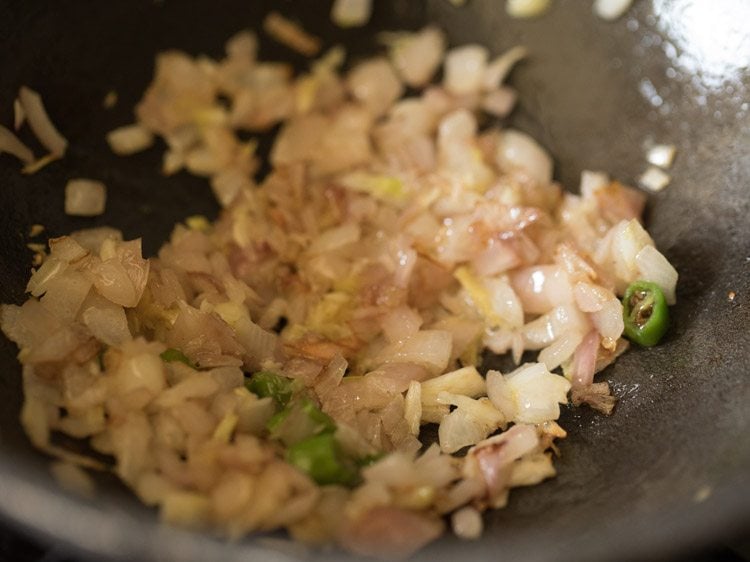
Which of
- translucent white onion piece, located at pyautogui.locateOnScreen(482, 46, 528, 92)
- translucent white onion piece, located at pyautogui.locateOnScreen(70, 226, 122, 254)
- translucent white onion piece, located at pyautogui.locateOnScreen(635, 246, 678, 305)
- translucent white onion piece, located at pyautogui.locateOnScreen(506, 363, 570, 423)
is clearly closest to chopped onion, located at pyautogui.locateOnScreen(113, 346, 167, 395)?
translucent white onion piece, located at pyautogui.locateOnScreen(70, 226, 122, 254)

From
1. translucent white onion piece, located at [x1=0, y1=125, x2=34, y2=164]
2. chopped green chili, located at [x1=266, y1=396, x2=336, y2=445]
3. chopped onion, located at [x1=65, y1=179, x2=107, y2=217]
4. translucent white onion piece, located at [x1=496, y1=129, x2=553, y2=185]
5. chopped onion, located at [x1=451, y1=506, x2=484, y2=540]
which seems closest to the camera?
chopped onion, located at [x1=451, y1=506, x2=484, y2=540]

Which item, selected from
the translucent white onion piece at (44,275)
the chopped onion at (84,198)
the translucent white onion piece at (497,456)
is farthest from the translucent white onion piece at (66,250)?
the translucent white onion piece at (497,456)

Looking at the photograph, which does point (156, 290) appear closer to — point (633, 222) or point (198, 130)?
point (198, 130)

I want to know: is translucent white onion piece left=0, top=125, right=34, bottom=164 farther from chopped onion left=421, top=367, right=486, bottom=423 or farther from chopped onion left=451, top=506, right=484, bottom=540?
chopped onion left=451, top=506, right=484, bottom=540

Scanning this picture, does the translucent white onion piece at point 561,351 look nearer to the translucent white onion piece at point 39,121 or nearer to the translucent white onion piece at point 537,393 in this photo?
the translucent white onion piece at point 537,393

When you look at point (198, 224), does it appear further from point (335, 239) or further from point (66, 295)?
point (66, 295)

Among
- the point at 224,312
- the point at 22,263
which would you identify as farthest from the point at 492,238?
the point at 22,263
